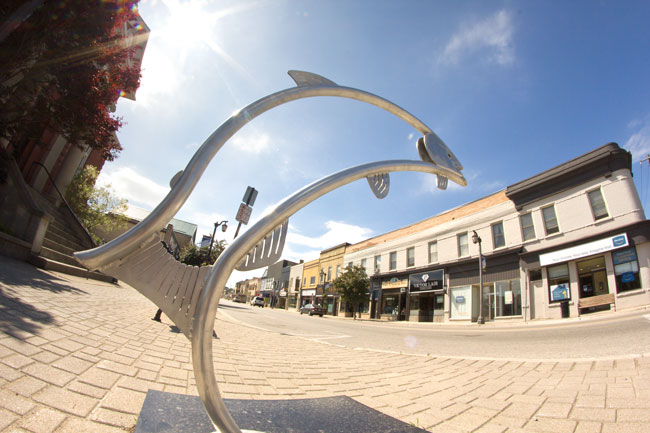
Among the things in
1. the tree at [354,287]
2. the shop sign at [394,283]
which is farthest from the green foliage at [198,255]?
the shop sign at [394,283]

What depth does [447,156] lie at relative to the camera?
229 cm

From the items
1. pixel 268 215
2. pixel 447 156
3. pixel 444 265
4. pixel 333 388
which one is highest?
pixel 444 265

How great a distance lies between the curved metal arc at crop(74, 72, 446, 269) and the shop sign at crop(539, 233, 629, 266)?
17.3 metres

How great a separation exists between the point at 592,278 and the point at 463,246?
295 inches

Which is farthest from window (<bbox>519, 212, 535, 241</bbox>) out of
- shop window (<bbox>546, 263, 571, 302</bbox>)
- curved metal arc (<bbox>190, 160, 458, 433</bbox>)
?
curved metal arc (<bbox>190, 160, 458, 433</bbox>)

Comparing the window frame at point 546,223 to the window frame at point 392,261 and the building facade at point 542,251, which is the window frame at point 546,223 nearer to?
the building facade at point 542,251

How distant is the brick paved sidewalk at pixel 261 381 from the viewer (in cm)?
→ 177

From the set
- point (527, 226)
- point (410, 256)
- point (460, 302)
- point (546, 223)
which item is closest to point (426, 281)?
point (410, 256)

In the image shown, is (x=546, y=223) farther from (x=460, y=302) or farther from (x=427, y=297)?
(x=427, y=297)

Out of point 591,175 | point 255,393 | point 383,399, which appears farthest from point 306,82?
point 591,175

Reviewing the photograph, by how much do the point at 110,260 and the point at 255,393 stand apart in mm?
1952

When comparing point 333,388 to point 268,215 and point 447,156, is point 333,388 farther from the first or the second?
point 447,156

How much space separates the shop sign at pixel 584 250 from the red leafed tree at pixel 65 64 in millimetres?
21033

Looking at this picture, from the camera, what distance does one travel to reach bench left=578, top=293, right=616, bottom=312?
1292 centimetres
